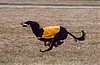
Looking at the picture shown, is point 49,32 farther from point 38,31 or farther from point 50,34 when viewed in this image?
point 38,31

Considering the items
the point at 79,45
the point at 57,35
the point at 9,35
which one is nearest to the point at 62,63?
the point at 57,35

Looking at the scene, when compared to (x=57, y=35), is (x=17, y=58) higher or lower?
lower

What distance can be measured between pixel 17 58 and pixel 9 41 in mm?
2710

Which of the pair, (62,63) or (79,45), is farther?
(79,45)

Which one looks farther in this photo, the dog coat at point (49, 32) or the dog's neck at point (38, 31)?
the dog coat at point (49, 32)

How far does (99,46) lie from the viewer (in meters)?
9.72

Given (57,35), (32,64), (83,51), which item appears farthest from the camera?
(83,51)

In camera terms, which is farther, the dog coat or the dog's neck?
the dog coat

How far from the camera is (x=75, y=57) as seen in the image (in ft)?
26.3

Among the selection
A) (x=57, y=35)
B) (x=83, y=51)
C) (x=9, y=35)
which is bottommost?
(x=9, y=35)

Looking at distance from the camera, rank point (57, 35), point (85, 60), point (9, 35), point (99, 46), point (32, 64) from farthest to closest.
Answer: point (9, 35) < point (99, 46) < point (85, 60) < point (32, 64) < point (57, 35)

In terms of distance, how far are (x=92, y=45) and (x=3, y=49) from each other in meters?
2.32

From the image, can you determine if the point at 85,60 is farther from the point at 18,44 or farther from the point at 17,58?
the point at 18,44

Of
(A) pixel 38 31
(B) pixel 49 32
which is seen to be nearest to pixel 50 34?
(B) pixel 49 32
